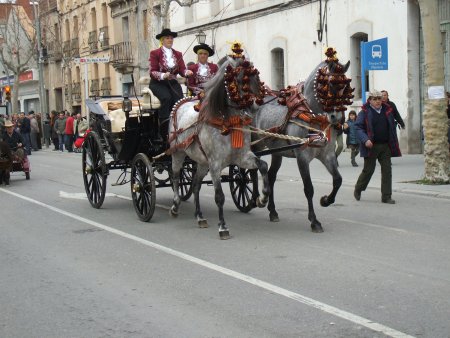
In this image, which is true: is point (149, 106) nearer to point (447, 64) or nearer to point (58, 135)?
point (447, 64)

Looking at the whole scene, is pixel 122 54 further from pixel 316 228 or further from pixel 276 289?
pixel 276 289

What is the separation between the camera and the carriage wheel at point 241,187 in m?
11.3

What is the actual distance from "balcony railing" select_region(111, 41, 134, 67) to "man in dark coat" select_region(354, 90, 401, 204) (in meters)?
31.7

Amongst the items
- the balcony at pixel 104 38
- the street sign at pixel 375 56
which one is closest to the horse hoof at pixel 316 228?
the street sign at pixel 375 56

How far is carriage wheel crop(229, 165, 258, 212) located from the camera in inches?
444

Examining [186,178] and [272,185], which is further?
[186,178]

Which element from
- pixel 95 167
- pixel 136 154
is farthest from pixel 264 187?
pixel 95 167

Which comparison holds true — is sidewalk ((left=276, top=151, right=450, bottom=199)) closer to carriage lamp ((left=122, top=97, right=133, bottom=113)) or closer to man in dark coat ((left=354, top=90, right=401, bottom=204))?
man in dark coat ((left=354, top=90, right=401, bottom=204))

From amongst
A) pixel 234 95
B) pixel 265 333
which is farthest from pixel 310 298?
pixel 234 95

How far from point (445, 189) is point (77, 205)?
6.65 m

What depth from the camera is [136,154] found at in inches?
441

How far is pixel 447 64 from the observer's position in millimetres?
20406

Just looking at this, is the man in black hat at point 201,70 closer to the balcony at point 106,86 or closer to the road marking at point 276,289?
the road marking at point 276,289

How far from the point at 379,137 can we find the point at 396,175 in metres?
4.14
